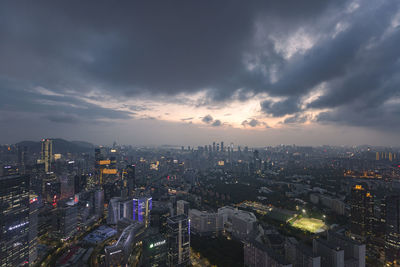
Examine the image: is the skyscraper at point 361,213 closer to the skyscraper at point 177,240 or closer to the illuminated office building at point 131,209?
the skyscraper at point 177,240

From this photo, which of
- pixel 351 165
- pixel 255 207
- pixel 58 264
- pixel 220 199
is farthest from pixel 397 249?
pixel 351 165

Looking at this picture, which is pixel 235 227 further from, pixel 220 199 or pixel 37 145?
pixel 37 145

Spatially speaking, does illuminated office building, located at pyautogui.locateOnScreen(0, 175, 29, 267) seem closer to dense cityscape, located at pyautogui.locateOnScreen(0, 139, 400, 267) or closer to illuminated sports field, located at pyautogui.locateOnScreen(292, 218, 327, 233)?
dense cityscape, located at pyautogui.locateOnScreen(0, 139, 400, 267)

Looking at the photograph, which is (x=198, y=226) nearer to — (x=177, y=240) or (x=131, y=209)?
(x=177, y=240)

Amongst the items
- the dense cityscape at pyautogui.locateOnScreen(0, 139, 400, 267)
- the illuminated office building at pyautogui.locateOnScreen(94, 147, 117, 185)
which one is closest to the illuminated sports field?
the dense cityscape at pyautogui.locateOnScreen(0, 139, 400, 267)

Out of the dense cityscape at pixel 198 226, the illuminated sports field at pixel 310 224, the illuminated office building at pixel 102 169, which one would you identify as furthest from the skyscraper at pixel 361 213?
the illuminated office building at pixel 102 169
